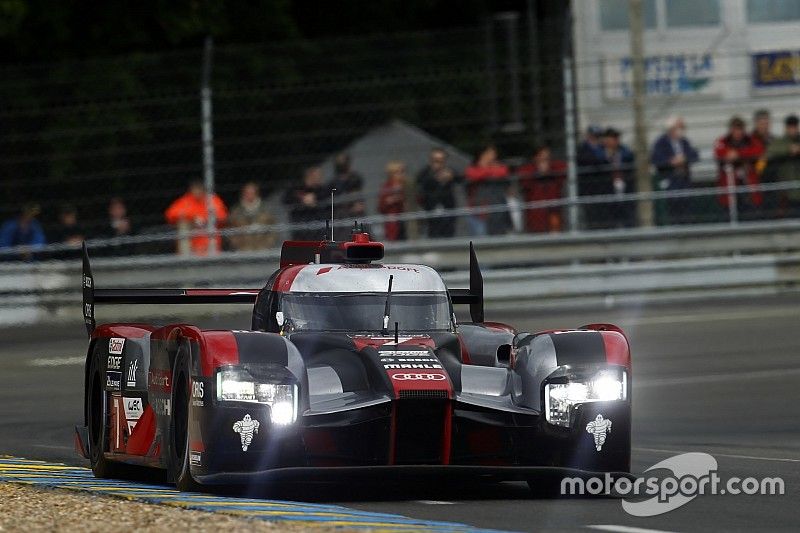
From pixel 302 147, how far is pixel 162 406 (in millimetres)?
10451

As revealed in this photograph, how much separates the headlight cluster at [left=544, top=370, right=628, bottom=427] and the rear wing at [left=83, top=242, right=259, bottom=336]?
256 cm

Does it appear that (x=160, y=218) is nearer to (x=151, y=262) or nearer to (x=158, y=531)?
(x=151, y=262)

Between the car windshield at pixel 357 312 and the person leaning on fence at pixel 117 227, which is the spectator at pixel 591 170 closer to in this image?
the person leaning on fence at pixel 117 227

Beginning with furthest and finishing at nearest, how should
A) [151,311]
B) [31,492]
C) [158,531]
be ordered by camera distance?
1. [151,311]
2. [31,492]
3. [158,531]

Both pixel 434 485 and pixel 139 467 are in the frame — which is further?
pixel 139 467

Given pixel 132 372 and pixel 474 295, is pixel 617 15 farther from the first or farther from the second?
pixel 132 372

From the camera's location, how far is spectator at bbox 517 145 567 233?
1930 cm

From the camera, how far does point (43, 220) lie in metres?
19.1

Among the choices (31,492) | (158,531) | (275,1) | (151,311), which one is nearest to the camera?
(158,531)

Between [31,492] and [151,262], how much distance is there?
34.3ft

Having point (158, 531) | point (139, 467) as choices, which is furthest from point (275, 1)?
point (158, 531)

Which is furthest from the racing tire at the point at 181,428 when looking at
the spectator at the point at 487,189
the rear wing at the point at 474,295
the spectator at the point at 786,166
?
the spectator at the point at 786,166

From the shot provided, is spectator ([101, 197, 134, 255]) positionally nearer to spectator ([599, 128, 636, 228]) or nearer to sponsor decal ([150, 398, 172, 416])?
spectator ([599, 128, 636, 228])

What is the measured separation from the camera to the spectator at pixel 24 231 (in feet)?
62.2
